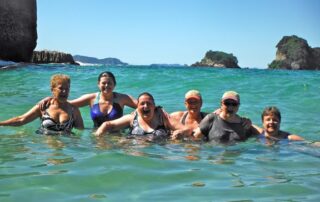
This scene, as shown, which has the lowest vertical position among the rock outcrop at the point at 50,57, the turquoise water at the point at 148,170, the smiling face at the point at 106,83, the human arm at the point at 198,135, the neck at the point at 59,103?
the turquoise water at the point at 148,170

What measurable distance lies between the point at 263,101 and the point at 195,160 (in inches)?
402

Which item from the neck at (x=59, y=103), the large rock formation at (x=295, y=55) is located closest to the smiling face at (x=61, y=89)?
the neck at (x=59, y=103)

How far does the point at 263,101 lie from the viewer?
51.4 feet

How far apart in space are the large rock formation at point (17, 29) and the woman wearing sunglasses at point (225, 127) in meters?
36.9

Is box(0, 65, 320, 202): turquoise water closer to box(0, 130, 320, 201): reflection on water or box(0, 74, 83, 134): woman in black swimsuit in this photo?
box(0, 130, 320, 201): reflection on water

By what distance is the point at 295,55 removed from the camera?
124 m

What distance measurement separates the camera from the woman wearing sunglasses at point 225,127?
7449 mm

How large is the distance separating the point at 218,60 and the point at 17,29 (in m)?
88.0

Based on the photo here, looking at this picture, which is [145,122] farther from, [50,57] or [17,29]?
[50,57]

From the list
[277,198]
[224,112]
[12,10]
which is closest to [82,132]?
[224,112]

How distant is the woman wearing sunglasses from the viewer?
7.45 meters

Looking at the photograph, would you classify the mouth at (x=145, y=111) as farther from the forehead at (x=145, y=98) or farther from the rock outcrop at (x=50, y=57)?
the rock outcrop at (x=50, y=57)

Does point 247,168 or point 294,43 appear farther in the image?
point 294,43

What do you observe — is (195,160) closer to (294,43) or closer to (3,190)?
(3,190)
